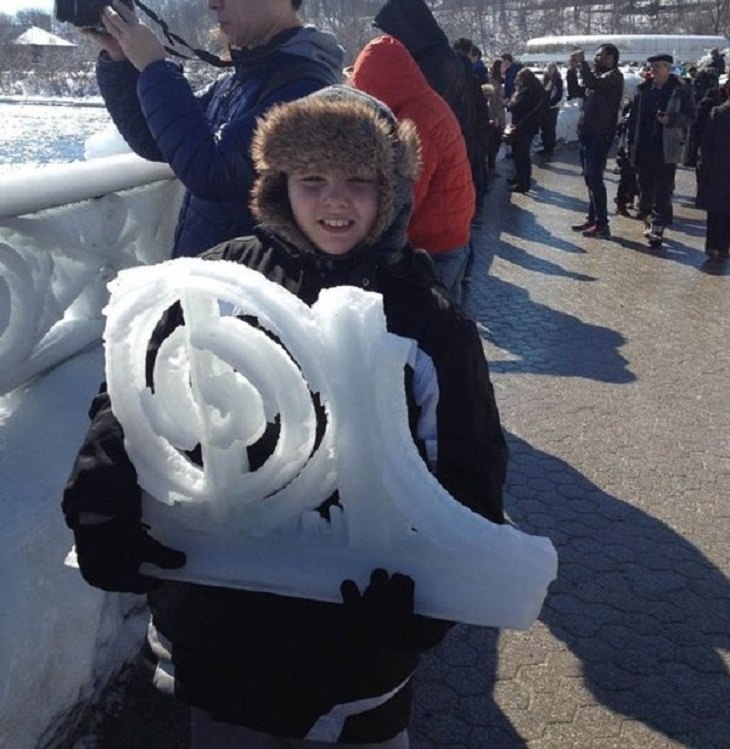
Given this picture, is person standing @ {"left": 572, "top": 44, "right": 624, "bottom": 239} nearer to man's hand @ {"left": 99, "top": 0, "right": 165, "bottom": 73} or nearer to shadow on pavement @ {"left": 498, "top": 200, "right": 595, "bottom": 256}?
shadow on pavement @ {"left": 498, "top": 200, "right": 595, "bottom": 256}

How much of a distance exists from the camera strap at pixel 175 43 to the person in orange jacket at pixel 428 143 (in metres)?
0.93

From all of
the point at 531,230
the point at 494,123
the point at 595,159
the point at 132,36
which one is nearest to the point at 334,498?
the point at 132,36

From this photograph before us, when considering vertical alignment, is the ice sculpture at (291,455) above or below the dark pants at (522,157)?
above

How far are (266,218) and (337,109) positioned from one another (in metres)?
0.26

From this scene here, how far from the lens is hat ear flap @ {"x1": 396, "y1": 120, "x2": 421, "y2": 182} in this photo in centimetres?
191

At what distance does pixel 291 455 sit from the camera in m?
1.43

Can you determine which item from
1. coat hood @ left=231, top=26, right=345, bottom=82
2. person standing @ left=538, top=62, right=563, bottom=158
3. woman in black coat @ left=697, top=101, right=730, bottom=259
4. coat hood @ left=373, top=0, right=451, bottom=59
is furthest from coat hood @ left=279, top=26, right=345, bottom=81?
person standing @ left=538, top=62, right=563, bottom=158

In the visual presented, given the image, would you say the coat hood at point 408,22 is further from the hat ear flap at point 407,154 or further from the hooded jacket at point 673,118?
the hooded jacket at point 673,118

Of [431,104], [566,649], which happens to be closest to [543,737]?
[566,649]

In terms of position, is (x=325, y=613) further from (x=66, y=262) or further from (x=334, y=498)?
(x=66, y=262)

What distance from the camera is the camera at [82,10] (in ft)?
8.70

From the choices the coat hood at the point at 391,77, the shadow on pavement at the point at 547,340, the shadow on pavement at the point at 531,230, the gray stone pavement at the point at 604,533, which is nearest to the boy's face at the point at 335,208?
the gray stone pavement at the point at 604,533

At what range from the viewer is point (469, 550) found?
1420mm

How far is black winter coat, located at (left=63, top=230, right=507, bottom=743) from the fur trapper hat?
6cm
